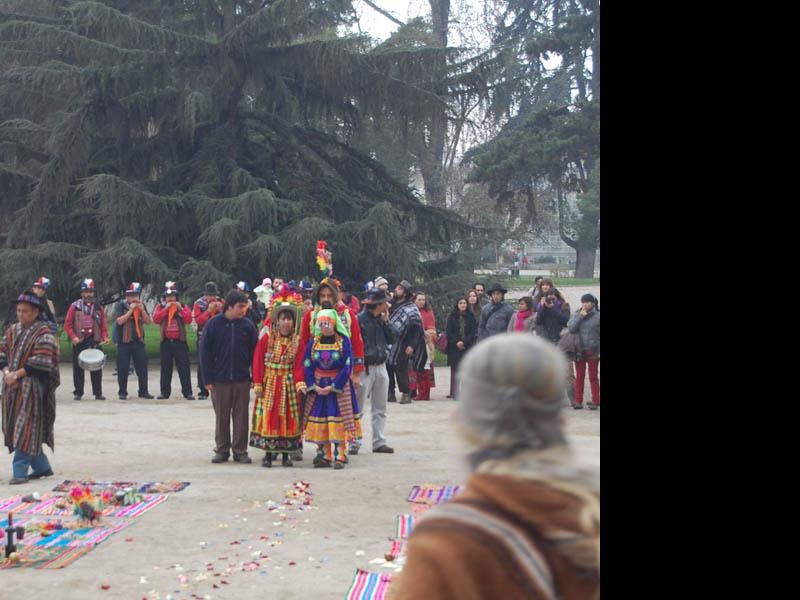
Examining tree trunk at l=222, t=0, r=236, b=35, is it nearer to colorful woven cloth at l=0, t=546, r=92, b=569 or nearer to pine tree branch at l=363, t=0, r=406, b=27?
pine tree branch at l=363, t=0, r=406, b=27

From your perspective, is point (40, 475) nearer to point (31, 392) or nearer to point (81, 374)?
point (31, 392)

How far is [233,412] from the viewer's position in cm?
1138

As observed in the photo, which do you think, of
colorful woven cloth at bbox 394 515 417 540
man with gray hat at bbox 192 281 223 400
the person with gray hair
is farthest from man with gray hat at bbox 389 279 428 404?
the person with gray hair

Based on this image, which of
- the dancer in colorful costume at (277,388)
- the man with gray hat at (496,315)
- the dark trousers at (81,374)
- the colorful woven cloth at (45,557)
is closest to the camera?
the colorful woven cloth at (45,557)

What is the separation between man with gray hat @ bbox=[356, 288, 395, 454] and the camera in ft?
39.5

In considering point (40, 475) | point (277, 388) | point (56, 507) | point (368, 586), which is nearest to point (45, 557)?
point (56, 507)

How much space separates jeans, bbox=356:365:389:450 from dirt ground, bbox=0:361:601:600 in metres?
0.26

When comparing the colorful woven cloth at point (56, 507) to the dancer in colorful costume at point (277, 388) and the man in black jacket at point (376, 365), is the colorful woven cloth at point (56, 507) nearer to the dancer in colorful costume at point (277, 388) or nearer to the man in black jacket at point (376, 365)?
the dancer in colorful costume at point (277, 388)

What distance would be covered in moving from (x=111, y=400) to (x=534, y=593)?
15.6 m

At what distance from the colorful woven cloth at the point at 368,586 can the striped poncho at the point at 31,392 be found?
410 cm

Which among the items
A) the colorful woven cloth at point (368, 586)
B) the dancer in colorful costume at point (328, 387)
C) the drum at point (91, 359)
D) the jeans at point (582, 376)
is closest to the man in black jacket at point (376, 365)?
the dancer in colorful costume at point (328, 387)

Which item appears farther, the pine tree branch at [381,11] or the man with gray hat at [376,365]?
the pine tree branch at [381,11]

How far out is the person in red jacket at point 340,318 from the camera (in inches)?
424
